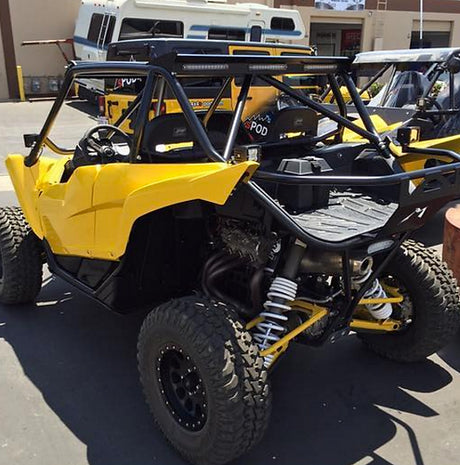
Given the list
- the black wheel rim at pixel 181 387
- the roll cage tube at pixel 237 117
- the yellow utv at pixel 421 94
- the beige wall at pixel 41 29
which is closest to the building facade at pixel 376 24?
the beige wall at pixel 41 29

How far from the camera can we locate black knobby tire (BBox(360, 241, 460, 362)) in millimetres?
3256

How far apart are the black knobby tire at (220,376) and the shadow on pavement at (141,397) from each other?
229 mm

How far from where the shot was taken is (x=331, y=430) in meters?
2.86

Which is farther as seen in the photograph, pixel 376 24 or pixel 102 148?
pixel 376 24

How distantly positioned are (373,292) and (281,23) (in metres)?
14.1

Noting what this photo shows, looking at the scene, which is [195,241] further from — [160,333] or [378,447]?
[378,447]

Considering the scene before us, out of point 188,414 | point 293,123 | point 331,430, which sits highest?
point 293,123

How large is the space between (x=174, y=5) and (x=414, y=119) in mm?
9064

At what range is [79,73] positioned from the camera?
3434 mm

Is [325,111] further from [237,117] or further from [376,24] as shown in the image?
[376,24]

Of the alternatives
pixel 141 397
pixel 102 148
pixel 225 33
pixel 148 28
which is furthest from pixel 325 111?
pixel 225 33

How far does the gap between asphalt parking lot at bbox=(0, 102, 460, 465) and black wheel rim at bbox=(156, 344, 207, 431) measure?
0.20 meters

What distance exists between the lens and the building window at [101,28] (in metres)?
13.6

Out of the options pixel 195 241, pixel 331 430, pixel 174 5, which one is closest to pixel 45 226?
pixel 195 241
